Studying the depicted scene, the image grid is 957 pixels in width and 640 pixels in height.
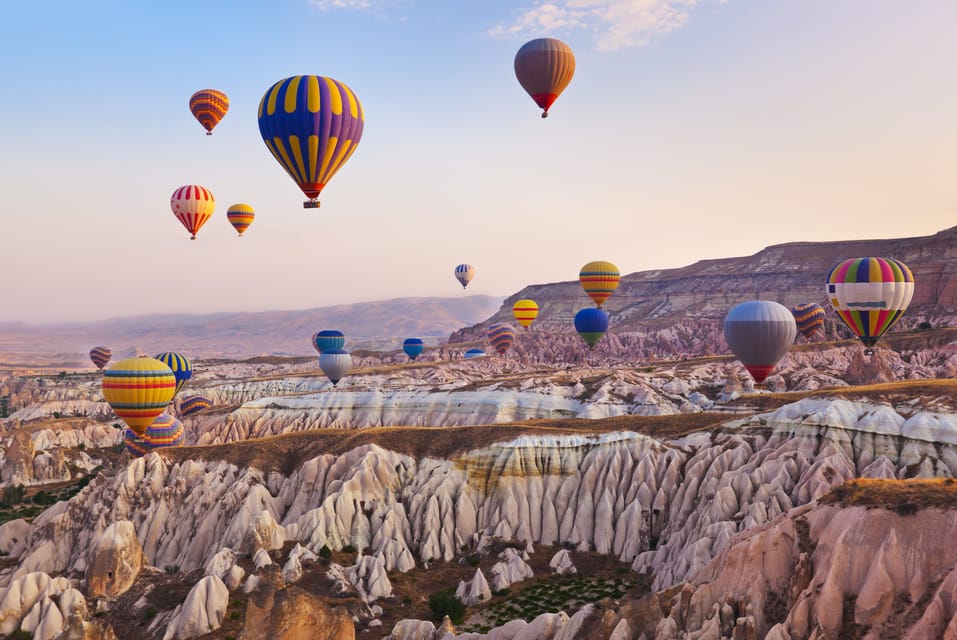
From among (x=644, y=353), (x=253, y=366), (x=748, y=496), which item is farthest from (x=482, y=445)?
(x=253, y=366)

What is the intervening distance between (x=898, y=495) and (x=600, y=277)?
74.1m

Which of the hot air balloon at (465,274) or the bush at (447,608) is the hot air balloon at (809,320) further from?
the bush at (447,608)

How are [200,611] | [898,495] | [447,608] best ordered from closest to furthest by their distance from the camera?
[898,495]
[200,611]
[447,608]

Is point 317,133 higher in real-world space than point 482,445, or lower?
higher

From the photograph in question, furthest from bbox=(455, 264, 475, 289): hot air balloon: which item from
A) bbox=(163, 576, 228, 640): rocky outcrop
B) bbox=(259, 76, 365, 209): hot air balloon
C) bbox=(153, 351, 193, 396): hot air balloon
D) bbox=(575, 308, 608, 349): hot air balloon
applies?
bbox=(163, 576, 228, 640): rocky outcrop

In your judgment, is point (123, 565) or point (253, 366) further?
point (253, 366)

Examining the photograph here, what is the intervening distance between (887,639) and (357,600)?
96.3ft

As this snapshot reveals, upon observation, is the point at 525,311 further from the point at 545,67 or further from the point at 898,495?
the point at 898,495

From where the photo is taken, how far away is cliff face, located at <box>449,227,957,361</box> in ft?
458

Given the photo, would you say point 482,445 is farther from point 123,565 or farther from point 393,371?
point 393,371

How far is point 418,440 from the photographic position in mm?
59188

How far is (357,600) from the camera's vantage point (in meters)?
40.0

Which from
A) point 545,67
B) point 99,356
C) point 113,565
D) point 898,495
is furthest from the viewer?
point 99,356

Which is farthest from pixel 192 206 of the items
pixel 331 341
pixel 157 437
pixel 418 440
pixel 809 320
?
pixel 809 320
